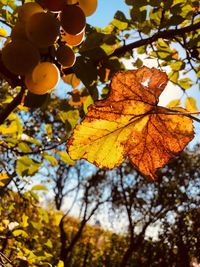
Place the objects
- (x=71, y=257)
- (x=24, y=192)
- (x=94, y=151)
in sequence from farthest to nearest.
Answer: (x=71, y=257) → (x=24, y=192) → (x=94, y=151)

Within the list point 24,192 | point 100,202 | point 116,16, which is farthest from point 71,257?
point 116,16

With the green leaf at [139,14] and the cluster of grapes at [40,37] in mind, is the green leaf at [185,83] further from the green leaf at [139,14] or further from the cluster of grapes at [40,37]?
the cluster of grapes at [40,37]

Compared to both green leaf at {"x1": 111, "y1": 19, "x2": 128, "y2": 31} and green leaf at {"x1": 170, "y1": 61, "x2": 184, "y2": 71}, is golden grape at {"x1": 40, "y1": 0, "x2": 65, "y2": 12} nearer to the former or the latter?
green leaf at {"x1": 111, "y1": 19, "x2": 128, "y2": 31}

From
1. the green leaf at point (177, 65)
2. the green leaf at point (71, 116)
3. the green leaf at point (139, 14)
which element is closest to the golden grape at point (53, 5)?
the green leaf at point (139, 14)

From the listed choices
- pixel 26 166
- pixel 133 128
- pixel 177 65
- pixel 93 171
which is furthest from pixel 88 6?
pixel 93 171

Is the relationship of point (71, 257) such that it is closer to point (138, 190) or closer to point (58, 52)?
point (138, 190)

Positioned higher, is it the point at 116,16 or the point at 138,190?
the point at 138,190

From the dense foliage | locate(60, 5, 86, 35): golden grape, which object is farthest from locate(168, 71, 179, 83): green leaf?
locate(60, 5, 86, 35): golden grape

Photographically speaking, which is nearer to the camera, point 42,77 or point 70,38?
point 42,77

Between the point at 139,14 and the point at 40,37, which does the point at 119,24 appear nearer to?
the point at 139,14
